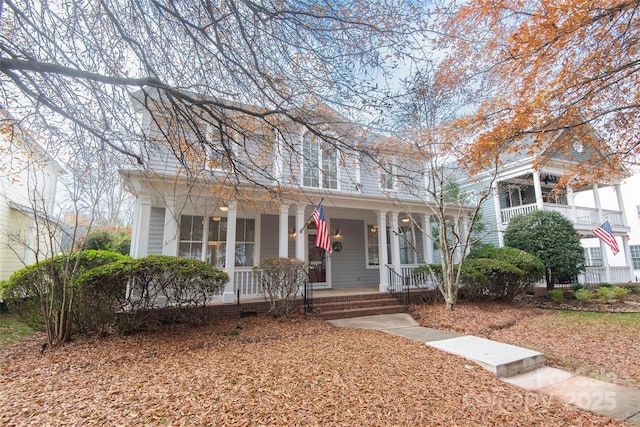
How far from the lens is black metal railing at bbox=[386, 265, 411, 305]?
9.08m

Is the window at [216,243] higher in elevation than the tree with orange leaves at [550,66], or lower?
lower

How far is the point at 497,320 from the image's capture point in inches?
283

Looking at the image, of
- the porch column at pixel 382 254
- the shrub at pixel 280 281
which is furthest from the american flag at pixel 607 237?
the shrub at pixel 280 281

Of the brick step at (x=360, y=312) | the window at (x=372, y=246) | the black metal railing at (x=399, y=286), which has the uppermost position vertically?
the window at (x=372, y=246)

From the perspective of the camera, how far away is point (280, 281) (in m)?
7.20

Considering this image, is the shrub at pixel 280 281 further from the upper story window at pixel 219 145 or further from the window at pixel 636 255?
the window at pixel 636 255

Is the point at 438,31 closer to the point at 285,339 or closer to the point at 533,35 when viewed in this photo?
the point at 533,35

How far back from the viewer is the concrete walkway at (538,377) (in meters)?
3.22

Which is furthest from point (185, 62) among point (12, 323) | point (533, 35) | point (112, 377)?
point (12, 323)

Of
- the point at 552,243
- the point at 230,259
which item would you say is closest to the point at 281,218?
the point at 230,259

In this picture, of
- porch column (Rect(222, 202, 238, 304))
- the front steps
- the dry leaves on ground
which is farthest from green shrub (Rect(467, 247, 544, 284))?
porch column (Rect(222, 202, 238, 304))

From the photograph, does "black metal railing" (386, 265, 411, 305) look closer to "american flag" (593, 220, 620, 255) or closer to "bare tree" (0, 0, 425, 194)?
"bare tree" (0, 0, 425, 194)

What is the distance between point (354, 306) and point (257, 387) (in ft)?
17.5

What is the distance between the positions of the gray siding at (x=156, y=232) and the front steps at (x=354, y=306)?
4942 millimetres
